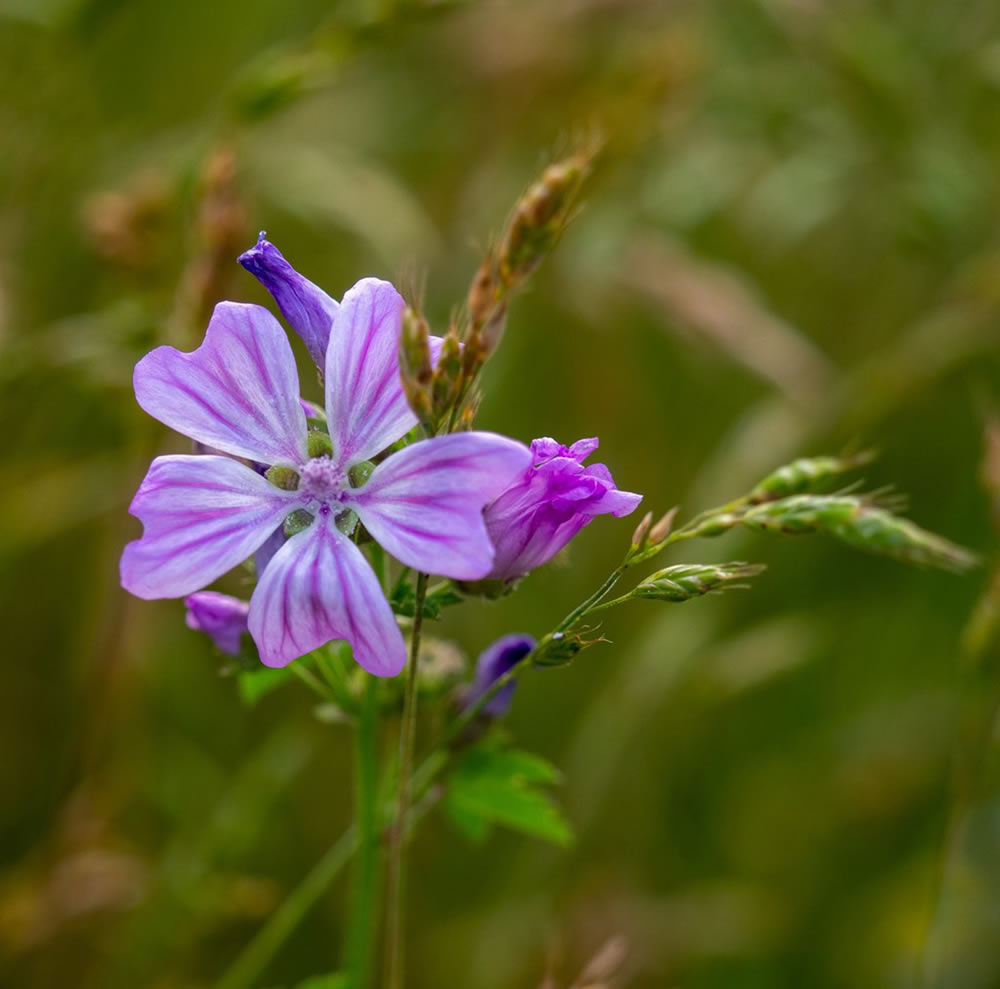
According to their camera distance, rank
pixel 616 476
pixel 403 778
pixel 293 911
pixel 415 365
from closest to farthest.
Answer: pixel 415 365, pixel 403 778, pixel 293 911, pixel 616 476

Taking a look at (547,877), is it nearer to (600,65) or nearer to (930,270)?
(930,270)

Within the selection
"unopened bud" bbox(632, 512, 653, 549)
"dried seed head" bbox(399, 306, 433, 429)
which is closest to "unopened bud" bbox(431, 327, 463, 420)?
"dried seed head" bbox(399, 306, 433, 429)

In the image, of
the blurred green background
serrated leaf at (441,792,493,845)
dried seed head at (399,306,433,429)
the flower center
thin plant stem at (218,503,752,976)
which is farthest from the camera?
the blurred green background

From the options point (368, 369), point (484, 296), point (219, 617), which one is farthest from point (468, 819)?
point (484, 296)

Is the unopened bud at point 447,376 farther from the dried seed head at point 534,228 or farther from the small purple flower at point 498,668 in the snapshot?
the small purple flower at point 498,668

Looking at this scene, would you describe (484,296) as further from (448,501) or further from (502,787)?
(502,787)

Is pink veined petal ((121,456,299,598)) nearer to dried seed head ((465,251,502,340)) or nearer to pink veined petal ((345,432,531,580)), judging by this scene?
pink veined petal ((345,432,531,580))

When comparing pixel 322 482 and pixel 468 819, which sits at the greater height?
pixel 322 482

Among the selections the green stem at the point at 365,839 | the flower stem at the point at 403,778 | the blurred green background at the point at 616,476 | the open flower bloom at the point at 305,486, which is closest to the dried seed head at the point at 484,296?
the open flower bloom at the point at 305,486

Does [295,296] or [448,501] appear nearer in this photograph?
[448,501]
